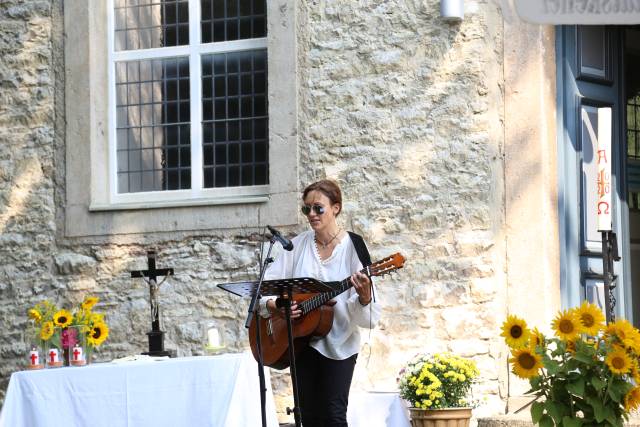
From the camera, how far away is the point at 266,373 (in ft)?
21.9

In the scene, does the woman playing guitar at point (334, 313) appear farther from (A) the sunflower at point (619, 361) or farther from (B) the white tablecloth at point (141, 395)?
(A) the sunflower at point (619, 361)

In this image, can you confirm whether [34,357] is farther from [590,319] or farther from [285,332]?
[590,319]

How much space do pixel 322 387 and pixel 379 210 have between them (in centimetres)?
228

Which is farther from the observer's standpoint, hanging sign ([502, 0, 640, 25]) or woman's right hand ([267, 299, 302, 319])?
woman's right hand ([267, 299, 302, 319])

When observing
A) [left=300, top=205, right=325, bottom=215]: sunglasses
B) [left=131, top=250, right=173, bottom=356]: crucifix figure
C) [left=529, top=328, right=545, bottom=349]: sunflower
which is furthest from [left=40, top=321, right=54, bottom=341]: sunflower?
[left=529, top=328, right=545, bottom=349]: sunflower

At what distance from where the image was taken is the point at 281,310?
6.30m

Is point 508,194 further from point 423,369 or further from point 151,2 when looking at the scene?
point 151,2

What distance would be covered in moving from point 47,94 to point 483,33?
10.5 ft

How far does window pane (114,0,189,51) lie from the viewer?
926 centimetres

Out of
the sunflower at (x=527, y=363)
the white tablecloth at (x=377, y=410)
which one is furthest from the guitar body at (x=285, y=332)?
the white tablecloth at (x=377, y=410)

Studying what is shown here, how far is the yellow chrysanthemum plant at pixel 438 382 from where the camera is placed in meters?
7.32

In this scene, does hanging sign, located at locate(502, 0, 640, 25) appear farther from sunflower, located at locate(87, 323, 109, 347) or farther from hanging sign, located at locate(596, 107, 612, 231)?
sunflower, located at locate(87, 323, 109, 347)

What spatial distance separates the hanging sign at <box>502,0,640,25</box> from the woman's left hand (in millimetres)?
2854

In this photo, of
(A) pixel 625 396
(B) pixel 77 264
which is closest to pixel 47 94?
(B) pixel 77 264
